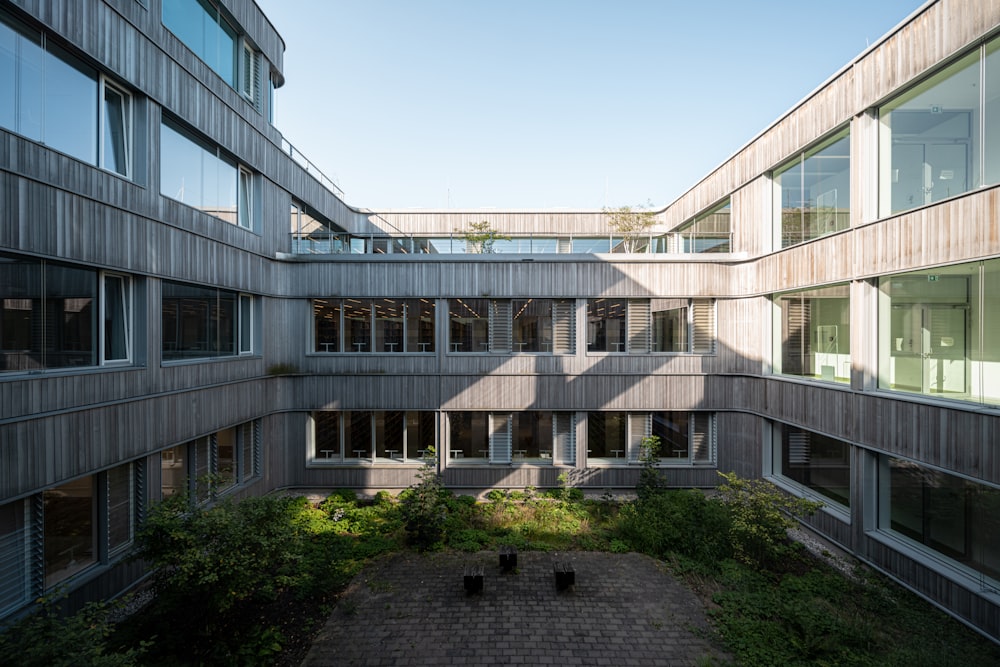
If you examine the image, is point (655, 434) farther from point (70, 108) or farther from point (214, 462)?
point (70, 108)

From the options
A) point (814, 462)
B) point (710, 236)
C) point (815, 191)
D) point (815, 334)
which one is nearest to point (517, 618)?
point (814, 462)

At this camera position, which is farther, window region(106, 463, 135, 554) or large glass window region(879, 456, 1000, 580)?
window region(106, 463, 135, 554)

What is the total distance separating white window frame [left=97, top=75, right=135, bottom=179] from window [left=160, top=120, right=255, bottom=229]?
0.62 m

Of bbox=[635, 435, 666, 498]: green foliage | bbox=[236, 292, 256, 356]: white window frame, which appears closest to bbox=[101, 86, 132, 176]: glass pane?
bbox=[236, 292, 256, 356]: white window frame

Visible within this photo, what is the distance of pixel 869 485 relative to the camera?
362 inches

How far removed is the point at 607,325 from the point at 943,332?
23.0 feet

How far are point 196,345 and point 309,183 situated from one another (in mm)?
6949

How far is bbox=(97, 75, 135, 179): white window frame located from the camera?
763cm

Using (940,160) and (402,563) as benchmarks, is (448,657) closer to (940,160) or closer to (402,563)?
(402,563)

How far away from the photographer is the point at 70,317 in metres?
7.11

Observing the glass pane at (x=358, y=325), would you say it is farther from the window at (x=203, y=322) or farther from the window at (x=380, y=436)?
the window at (x=203, y=322)

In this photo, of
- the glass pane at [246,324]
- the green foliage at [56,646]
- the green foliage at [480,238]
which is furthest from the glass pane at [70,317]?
the green foliage at [480,238]

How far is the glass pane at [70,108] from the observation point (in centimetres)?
680

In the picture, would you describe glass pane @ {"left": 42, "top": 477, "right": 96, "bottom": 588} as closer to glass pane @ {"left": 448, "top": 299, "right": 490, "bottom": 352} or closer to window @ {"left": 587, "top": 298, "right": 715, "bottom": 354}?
glass pane @ {"left": 448, "top": 299, "right": 490, "bottom": 352}
